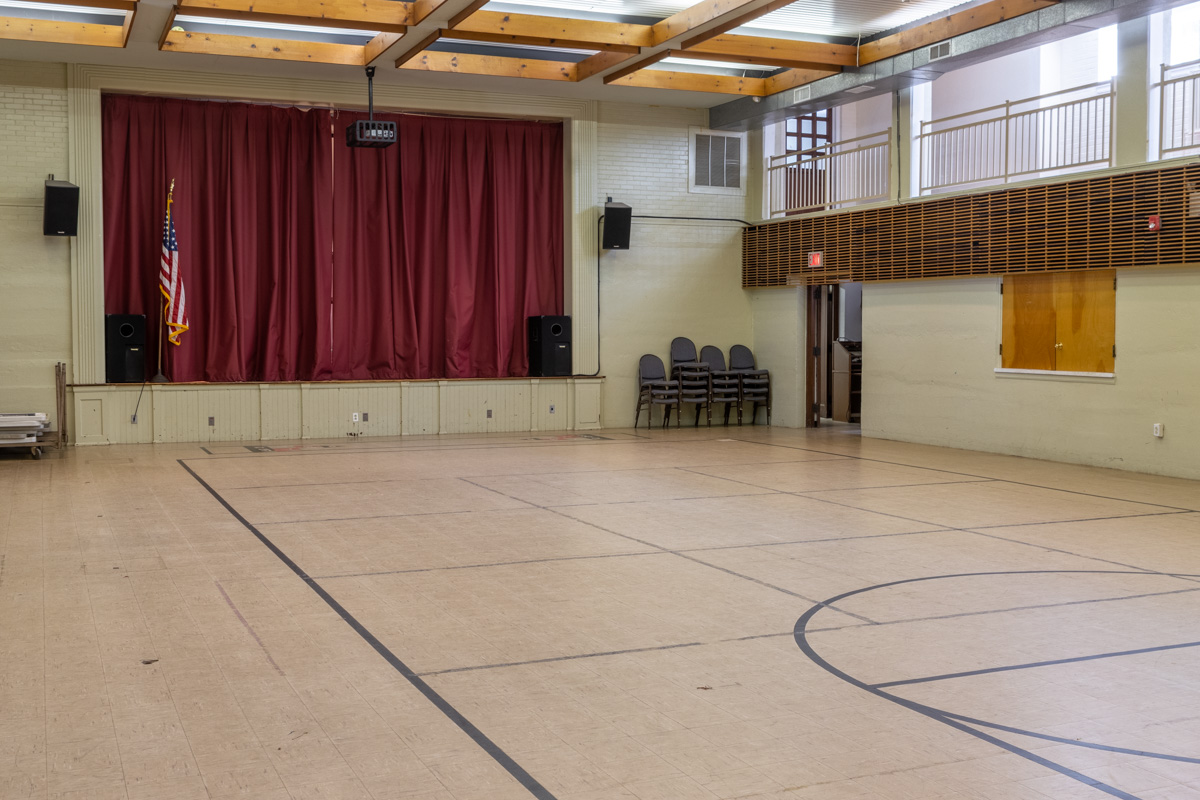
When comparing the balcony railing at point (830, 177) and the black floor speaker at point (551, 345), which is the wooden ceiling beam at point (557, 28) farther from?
the black floor speaker at point (551, 345)

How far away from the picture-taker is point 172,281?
11977mm

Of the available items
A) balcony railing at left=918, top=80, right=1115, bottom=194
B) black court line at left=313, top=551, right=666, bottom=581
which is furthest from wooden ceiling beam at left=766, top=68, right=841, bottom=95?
black court line at left=313, top=551, right=666, bottom=581

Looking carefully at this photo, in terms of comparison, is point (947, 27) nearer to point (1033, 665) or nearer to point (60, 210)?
point (1033, 665)

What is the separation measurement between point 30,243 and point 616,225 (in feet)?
20.9

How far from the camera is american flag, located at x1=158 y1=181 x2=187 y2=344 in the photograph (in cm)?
1193

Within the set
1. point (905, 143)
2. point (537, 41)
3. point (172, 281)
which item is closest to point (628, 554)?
point (537, 41)

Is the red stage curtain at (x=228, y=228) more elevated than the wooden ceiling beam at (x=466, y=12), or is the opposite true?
the wooden ceiling beam at (x=466, y=12)

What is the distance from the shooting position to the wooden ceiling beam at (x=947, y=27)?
9742mm

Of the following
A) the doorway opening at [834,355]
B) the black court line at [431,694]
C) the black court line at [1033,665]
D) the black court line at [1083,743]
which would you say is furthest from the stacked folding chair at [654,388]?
the black court line at [1083,743]

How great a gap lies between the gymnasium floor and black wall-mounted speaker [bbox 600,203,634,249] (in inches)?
230

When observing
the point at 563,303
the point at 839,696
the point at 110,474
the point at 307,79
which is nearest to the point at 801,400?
the point at 563,303

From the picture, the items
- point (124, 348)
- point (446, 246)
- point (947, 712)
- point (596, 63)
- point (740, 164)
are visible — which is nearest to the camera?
point (947, 712)

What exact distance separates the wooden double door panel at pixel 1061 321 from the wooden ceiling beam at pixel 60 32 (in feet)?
A: 29.0

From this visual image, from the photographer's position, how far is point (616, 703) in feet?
12.3
